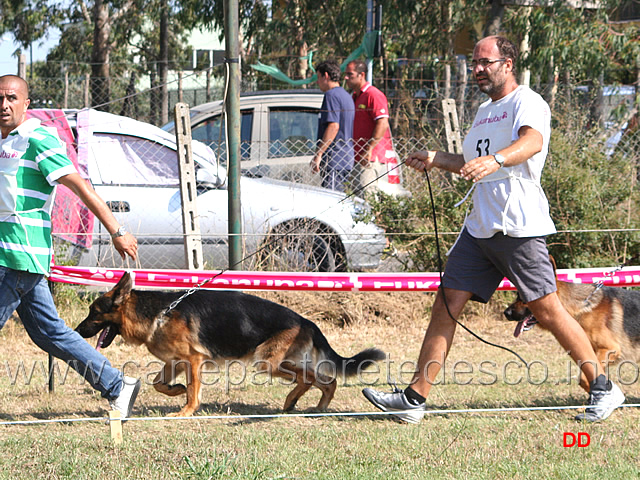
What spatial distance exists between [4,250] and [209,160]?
13.8 feet

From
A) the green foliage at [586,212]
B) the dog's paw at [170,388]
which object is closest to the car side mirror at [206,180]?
the dog's paw at [170,388]

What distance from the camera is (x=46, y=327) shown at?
4.14 metres

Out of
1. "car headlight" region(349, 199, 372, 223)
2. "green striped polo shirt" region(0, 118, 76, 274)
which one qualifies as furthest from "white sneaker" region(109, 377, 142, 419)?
"car headlight" region(349, 199, 372, 223)

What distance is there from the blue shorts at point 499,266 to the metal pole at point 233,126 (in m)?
2.69

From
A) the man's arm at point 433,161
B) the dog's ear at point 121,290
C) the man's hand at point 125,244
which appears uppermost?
the man's arm at point 433,161

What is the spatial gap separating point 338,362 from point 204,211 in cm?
311

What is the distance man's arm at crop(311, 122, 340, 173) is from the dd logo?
4342 millimetres

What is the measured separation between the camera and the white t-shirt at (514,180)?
400cm

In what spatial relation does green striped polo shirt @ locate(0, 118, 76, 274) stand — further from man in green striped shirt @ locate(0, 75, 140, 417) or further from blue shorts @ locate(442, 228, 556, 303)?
blue shorts @ locate(442, 228, 556, 303)

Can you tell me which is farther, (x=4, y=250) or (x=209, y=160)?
(x=209, y=160)

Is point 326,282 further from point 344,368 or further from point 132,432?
point 132,432

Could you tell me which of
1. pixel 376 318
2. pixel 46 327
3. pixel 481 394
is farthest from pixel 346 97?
pixel 46 327

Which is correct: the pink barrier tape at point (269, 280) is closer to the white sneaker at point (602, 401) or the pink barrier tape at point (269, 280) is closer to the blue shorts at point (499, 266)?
the blue shorts at point (499, 266)

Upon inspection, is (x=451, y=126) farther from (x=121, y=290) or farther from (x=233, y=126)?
(x=121, y=290)
